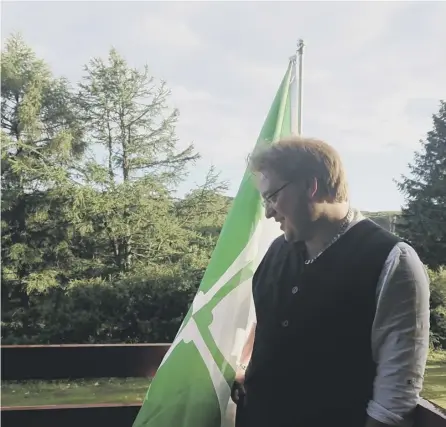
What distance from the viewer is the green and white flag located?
1.59 meters

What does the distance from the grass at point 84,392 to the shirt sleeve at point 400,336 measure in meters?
5.11

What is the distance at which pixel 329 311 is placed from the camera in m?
1.25

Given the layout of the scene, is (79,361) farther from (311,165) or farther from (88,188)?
(88,188)

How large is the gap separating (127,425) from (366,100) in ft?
30.6

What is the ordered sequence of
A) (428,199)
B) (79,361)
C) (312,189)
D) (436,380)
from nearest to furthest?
(312,189) < (79,361) < (436,380) < (428,199)

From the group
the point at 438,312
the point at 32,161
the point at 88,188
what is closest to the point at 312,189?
the point at 438,312

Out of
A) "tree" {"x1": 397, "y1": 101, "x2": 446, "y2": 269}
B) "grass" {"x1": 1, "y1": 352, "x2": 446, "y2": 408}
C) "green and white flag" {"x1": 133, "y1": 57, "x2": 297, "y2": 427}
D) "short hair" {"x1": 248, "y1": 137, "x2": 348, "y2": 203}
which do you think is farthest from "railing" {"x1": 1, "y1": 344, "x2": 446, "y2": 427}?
"tree" {"x1": 397, "y1": 101, "x2": 446, "y2": 269}

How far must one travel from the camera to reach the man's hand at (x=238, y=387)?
1575 mm

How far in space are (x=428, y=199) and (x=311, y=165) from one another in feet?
42.6

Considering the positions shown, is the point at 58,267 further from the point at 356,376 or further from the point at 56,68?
the point at 356,376

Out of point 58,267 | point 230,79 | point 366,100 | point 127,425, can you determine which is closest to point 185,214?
point 58,267

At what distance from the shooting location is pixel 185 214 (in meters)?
11.0

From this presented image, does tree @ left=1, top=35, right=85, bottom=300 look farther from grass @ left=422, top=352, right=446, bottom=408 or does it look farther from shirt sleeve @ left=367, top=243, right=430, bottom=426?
shirt sleeve @ left=367, top=243, right=430, bottom=426

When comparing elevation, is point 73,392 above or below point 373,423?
below
